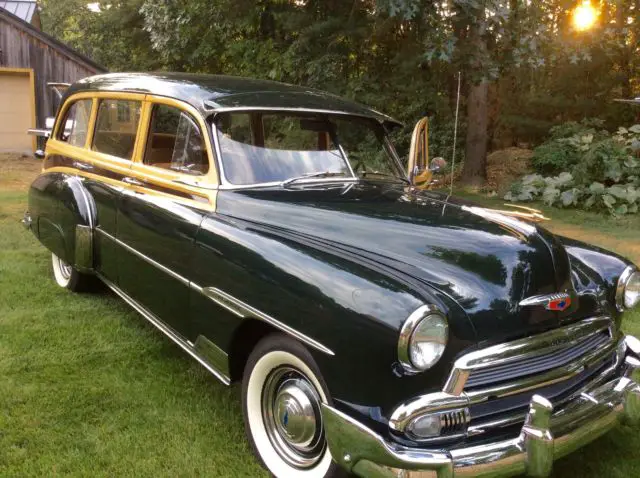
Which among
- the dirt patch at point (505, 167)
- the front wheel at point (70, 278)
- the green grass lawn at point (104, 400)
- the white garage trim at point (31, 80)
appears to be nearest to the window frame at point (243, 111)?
the green grass lawn at point (104, 400)

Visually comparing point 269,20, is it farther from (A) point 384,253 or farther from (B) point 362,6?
(A) point 384,253

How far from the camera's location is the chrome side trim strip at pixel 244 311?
7.71 ft

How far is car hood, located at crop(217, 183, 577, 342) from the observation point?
2391 mm

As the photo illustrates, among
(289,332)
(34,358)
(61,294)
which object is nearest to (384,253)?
(289,332)

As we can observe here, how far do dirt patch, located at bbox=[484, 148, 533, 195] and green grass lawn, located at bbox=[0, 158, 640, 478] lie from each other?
7.47m

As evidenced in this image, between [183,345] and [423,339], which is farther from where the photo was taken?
[183,345]

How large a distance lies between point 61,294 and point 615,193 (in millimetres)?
8629

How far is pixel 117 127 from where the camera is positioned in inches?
167

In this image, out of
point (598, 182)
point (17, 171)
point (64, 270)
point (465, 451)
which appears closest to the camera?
point (465, 451)

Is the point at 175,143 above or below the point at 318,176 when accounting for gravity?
above

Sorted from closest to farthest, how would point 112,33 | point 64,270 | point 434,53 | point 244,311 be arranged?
point 244,311, point 64,270, point 434,53, point 112,33

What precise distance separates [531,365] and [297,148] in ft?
6.03

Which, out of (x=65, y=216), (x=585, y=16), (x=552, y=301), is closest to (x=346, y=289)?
(x=552, y=301)

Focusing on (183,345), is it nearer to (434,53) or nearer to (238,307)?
(238,307)
